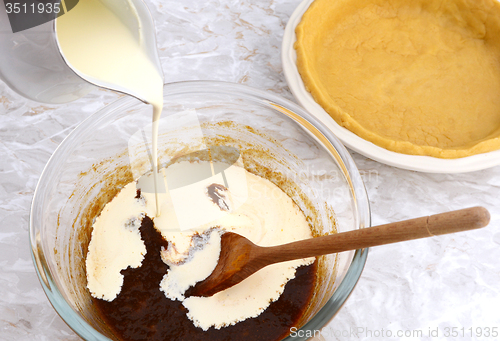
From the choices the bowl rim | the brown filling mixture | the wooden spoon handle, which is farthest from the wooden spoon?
the bowl rim

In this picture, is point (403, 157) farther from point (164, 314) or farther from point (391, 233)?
point (164, 314)

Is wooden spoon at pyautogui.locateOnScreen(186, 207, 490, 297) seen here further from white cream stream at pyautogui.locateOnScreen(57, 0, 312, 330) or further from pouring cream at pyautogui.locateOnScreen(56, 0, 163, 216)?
pouring cream at pyautogui.locateOnScreen(56, 0, 163, 216)

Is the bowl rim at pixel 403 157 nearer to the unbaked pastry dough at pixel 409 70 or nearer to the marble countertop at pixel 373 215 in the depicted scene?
the unbaked pastry dough at pixel 409 70

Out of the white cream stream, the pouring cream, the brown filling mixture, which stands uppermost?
the pouring cream

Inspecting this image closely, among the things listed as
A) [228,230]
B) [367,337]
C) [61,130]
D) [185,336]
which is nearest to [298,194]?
[228,230]

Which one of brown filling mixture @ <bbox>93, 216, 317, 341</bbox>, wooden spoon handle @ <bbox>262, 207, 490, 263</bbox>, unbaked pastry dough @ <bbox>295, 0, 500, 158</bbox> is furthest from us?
unbaked pastry dough @ <bbox>295, 0, 500, 158</bbox>

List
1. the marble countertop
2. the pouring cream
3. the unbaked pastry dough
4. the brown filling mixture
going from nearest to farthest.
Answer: the pouring cream, the brown filling mixture, the marble countertop, the unbaked pastry dough

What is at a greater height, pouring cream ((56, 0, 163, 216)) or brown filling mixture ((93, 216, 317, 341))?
pouring cream ((56, 0, 163, 216))

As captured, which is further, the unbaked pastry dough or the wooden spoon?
the unbaked pastry dough
